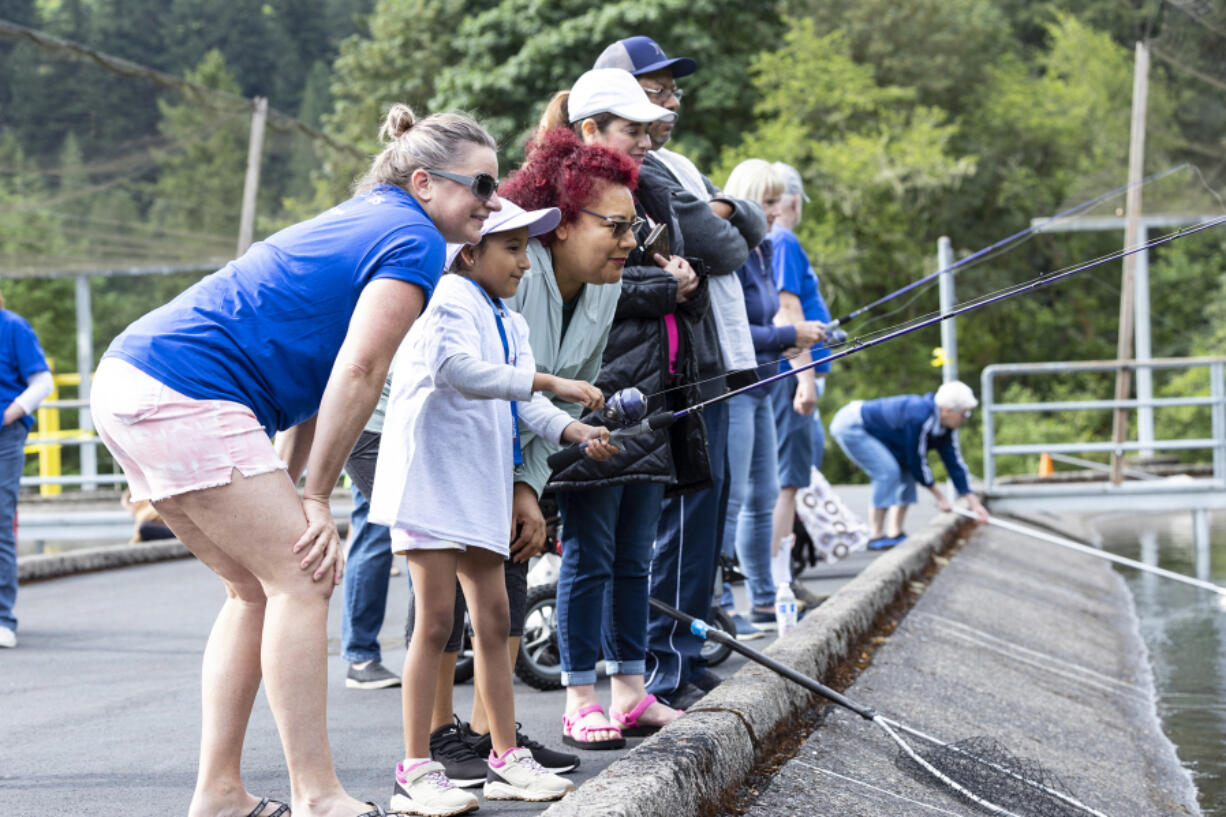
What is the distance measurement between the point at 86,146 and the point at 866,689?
39.4ft

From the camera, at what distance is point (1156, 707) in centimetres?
682

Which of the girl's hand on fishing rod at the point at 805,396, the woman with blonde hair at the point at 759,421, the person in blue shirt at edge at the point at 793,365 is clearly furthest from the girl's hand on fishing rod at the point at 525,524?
the girl's hand on fishing rod at the point at 805,396

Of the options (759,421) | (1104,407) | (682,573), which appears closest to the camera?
(682,573)

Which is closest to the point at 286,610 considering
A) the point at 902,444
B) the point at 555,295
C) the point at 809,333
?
the point at 555,295

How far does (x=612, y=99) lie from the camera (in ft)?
15.2

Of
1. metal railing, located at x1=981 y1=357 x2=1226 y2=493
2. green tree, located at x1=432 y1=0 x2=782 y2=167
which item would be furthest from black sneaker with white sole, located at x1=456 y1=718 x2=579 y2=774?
green tree, located at x1=432 y1=0 x2=782 y2=167

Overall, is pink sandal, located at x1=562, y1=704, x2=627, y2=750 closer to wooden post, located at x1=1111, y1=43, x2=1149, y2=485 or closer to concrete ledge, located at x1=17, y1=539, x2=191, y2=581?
concrete ledge, located at x1=17, y1=539, x2=191, y2=581

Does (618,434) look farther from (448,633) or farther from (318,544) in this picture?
(318,544)

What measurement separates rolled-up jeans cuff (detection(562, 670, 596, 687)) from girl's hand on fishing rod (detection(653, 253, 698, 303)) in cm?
116

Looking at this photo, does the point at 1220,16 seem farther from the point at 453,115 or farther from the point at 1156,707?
the point at 453,115

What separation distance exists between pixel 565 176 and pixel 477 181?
0.85 m

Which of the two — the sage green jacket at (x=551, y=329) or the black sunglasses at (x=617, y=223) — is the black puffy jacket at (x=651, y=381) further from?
the black sunglasses at (x=617, y=223)

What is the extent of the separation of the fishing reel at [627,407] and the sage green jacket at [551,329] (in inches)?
7.1

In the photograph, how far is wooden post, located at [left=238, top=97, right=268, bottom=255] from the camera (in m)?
15.7
